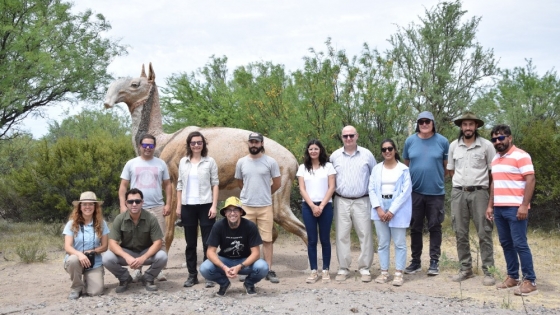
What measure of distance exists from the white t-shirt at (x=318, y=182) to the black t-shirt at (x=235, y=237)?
37.7 inches

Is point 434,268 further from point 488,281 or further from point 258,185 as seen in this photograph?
point 258,185

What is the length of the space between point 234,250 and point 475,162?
3188mm

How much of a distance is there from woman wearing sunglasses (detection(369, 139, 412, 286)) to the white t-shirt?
548 millimetres

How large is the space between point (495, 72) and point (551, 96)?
4075 millimetres

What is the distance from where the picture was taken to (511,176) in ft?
21.1

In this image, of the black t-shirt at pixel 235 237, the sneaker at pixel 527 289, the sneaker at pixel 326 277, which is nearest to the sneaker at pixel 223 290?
the black t-shirt at pixel 235 237

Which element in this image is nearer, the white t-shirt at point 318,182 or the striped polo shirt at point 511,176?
the striped polo shirt at point 511,176

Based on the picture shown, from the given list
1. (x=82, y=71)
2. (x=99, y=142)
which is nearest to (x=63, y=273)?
(x=82, y=71)

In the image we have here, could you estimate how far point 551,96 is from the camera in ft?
53.2

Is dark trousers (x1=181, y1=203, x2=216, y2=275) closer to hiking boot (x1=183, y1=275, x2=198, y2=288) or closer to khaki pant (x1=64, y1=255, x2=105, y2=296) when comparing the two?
hiking boot (x1=183, y1=275, x2=198, y2=288)

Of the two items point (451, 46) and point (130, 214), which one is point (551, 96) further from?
point (130, 214)

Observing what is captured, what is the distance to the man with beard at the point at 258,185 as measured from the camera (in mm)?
7027

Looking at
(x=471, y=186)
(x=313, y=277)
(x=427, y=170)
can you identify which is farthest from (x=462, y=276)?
(x=313, y=277)

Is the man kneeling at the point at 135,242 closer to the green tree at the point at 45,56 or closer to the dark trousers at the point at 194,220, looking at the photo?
the dark trousers at the point at 194,220
